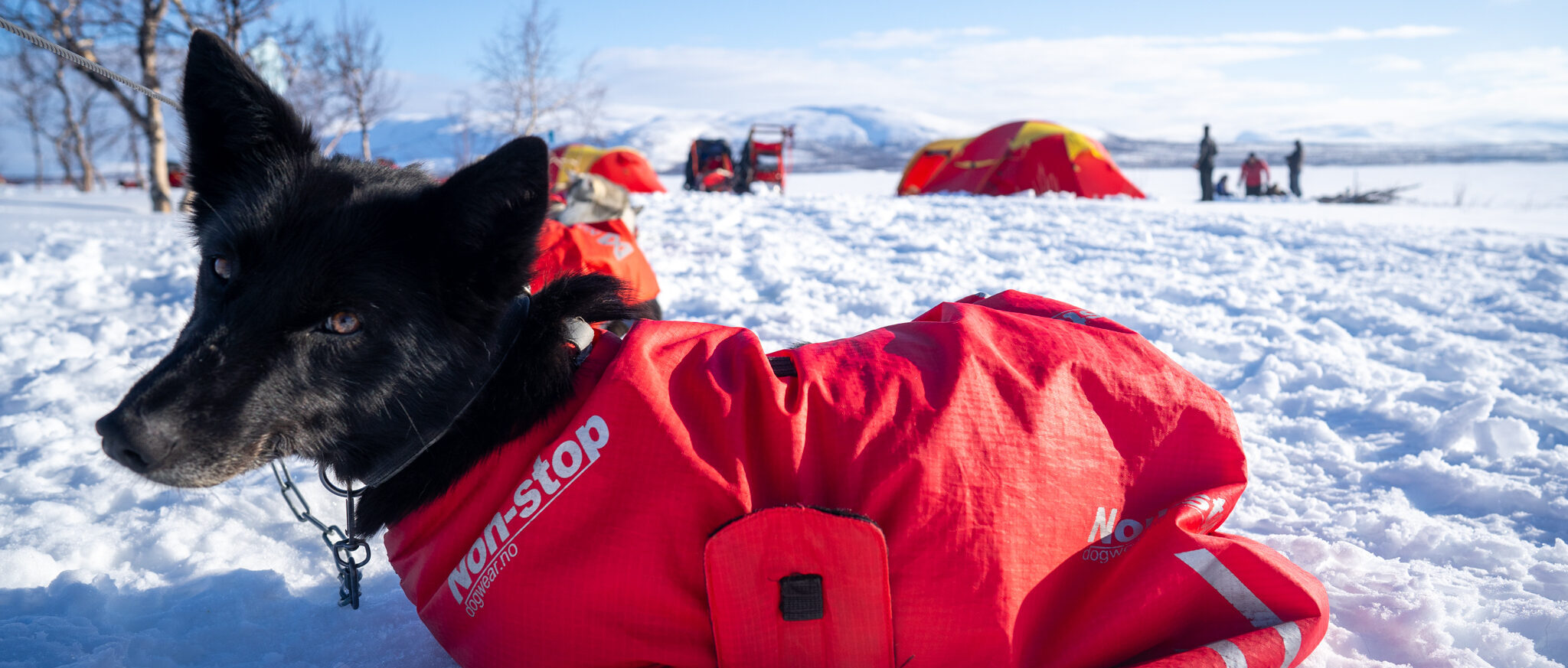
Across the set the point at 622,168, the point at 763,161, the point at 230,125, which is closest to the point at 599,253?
the point at 230,125

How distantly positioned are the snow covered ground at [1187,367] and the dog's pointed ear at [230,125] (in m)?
1.05

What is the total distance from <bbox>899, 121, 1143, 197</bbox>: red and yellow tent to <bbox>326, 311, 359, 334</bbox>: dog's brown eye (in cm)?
1460

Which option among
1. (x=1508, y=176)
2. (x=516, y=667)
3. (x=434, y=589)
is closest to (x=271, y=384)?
(x=434, y=589)

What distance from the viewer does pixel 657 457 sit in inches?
57.6

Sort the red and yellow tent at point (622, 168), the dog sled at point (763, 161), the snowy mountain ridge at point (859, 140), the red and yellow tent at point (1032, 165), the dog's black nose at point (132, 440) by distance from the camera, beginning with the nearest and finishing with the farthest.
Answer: the dog's black nose at point (132, 440)
the red and yellow tent at point (1032, 165)
the red and yellow tent at point (622, 168)
the dog sled at point (763, 161)
the snowy mountain ridge at point (859, 140)

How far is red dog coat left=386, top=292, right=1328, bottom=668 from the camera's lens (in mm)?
1455

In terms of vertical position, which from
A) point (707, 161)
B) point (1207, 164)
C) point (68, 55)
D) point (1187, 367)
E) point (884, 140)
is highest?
point (884, 140)

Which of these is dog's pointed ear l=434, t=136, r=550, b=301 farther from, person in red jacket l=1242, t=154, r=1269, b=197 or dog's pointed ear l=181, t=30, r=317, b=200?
person in red jacket l=1242, t=154, r=1269, b=197

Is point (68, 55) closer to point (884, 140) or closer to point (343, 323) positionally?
point (343, 323)

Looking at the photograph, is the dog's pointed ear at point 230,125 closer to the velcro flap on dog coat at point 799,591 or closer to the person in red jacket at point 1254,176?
the velcro flap on dog coat at point 799,591

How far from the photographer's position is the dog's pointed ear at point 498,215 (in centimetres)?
141

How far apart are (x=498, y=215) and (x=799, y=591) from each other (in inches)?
35.6

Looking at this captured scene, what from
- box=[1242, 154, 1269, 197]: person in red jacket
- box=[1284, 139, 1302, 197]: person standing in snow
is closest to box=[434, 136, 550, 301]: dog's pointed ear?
A: box=[1242, 154, 1269, 197]: person in red jacket

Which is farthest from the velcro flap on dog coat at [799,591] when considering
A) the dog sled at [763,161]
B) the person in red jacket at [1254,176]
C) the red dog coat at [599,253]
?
the dog sled at [763,161]
